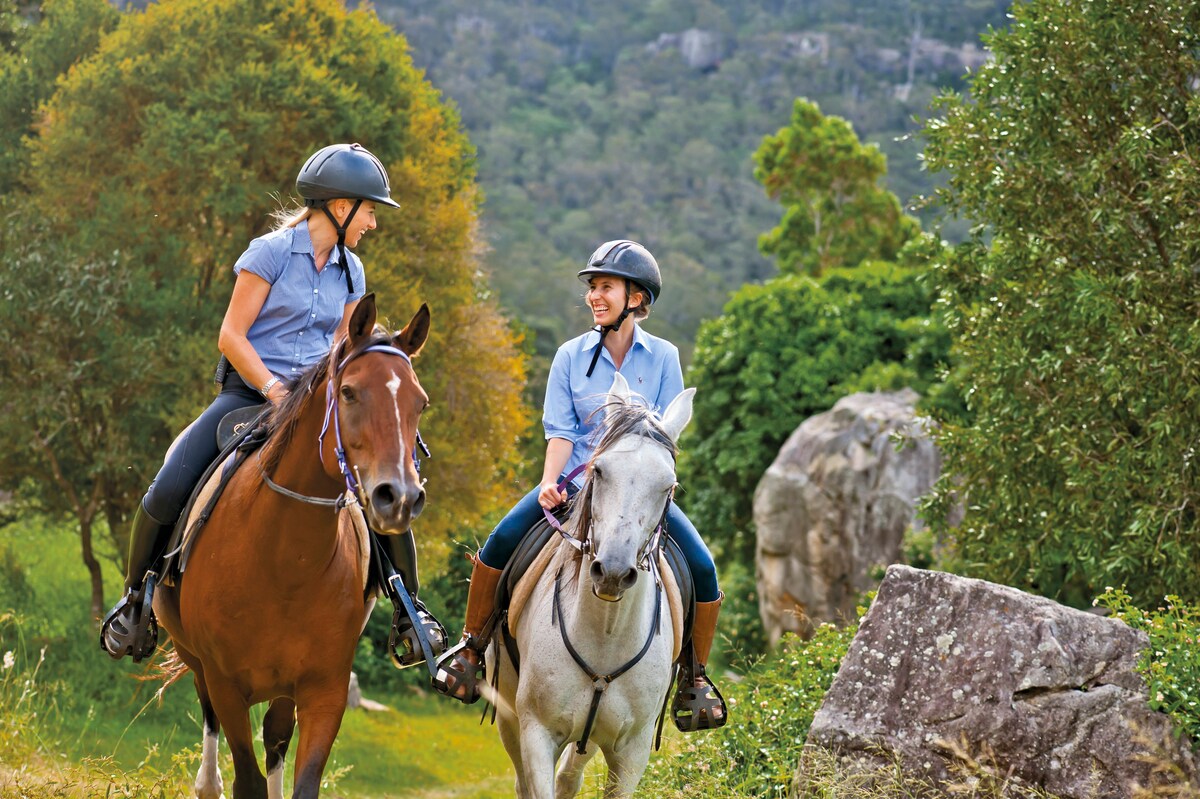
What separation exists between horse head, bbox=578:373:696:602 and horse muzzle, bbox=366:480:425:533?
2.82ft

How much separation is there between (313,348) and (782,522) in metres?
13.7

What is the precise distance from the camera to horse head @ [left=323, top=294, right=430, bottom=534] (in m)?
4.14

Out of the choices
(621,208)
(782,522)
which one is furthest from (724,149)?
(782,522)

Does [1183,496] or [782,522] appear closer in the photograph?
[1183,496]

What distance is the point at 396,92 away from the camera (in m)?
17.9

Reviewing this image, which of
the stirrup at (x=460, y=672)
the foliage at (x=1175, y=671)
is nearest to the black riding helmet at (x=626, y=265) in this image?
the stirrup at (x=460, y=672)

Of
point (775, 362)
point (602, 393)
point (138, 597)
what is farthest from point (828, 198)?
point (138, 597)

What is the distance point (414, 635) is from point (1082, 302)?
6.55 m

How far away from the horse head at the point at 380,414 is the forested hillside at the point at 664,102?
49.3 metres

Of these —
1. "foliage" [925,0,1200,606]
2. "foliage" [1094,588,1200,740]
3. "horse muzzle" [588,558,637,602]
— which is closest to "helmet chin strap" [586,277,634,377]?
"horse muzzle" [588,558,637,602]

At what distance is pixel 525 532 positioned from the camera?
6.27m

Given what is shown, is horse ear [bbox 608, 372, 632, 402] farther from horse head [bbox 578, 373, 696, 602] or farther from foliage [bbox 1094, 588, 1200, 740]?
foliage [bbox 1094, 588, 1200, 740]

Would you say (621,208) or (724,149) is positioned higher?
(724,149)

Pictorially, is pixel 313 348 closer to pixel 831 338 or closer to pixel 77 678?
pixel 77 678
